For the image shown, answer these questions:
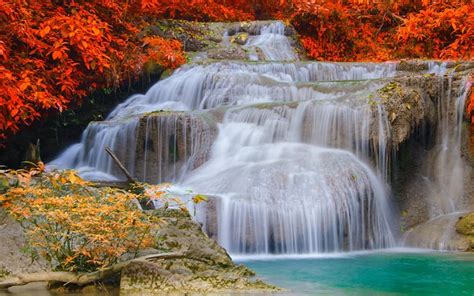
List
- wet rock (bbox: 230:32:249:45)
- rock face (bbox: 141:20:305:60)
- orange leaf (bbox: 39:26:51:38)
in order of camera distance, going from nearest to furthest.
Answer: orange leaf (bbox: 39:26:51:38), rock face (bbox: 141:20:305:60), wet rock (bbox: 230:32:249:45)

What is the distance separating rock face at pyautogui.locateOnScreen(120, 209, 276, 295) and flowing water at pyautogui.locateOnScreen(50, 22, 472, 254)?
2.10m

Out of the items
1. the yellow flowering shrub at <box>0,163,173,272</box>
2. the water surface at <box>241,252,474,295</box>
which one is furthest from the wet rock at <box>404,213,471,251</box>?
the yellow flowering shrub at <box>0,163,173,272</box>

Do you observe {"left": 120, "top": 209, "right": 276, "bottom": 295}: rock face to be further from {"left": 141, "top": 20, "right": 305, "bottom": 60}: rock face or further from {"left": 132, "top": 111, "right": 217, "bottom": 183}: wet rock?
{"left": 141, "top": 20, "right": 305, "bottom": 60}: rock face

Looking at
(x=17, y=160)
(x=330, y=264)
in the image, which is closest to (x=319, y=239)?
(x=330, y=264)

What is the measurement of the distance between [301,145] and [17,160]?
5167 millimetres

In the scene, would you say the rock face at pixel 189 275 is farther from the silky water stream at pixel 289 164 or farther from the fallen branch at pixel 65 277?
the silky water stream at pixel 289 164

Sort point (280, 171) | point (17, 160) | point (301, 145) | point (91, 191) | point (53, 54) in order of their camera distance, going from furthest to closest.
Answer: point (17, 160) → point (53, 54) → point (301, 145) → point (280, 171) → point (91, 191)

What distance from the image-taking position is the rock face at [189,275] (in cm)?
394

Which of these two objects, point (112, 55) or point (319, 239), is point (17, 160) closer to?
point (112, 55)

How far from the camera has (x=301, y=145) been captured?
27.3 feet

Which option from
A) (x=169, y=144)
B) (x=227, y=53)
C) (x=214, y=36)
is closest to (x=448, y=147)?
(x=169, y=144)

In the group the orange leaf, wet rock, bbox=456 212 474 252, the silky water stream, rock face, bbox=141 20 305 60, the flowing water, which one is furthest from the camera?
rock face, bbox=141 20 305 60

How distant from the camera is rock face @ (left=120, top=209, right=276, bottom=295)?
3.94m

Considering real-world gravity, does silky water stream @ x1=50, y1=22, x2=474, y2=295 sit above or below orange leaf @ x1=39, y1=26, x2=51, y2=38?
below
